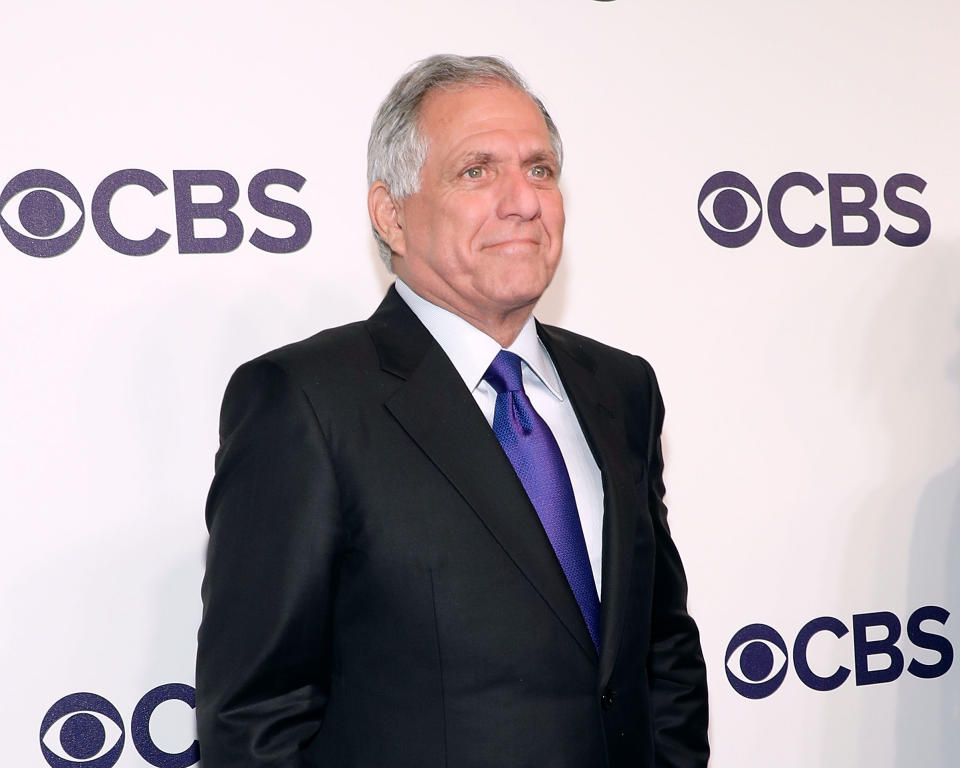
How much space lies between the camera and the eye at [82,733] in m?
1.96

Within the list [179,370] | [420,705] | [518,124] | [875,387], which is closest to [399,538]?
[420,705]

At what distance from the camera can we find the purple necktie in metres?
1.50

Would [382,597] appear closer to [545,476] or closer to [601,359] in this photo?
[545,476]

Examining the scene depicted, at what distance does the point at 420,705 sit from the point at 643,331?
1149 mm

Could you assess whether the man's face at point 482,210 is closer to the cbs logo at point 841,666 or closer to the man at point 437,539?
the man at point 437,539

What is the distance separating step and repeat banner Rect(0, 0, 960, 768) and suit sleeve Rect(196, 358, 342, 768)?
2.10 ft

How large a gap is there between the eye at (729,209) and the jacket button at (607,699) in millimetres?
1213

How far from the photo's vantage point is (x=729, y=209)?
7.92 feet

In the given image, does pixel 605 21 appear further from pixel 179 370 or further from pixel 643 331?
pixel 179 370

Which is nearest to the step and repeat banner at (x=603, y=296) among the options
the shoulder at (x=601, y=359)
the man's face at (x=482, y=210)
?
the shoulder at (x=601, y=359)

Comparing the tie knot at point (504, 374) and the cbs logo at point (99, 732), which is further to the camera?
the cbs logo at point (99, 732)

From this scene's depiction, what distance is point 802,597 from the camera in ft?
8.01

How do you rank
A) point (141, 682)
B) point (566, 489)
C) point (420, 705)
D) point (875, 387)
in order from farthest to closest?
point (875, 387) → point (141, 682) → point (566, 489) → point (420, 705)

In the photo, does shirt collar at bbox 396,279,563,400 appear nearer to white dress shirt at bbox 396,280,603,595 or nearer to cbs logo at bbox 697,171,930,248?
white dress shirt at bbox 396,280,603,595
